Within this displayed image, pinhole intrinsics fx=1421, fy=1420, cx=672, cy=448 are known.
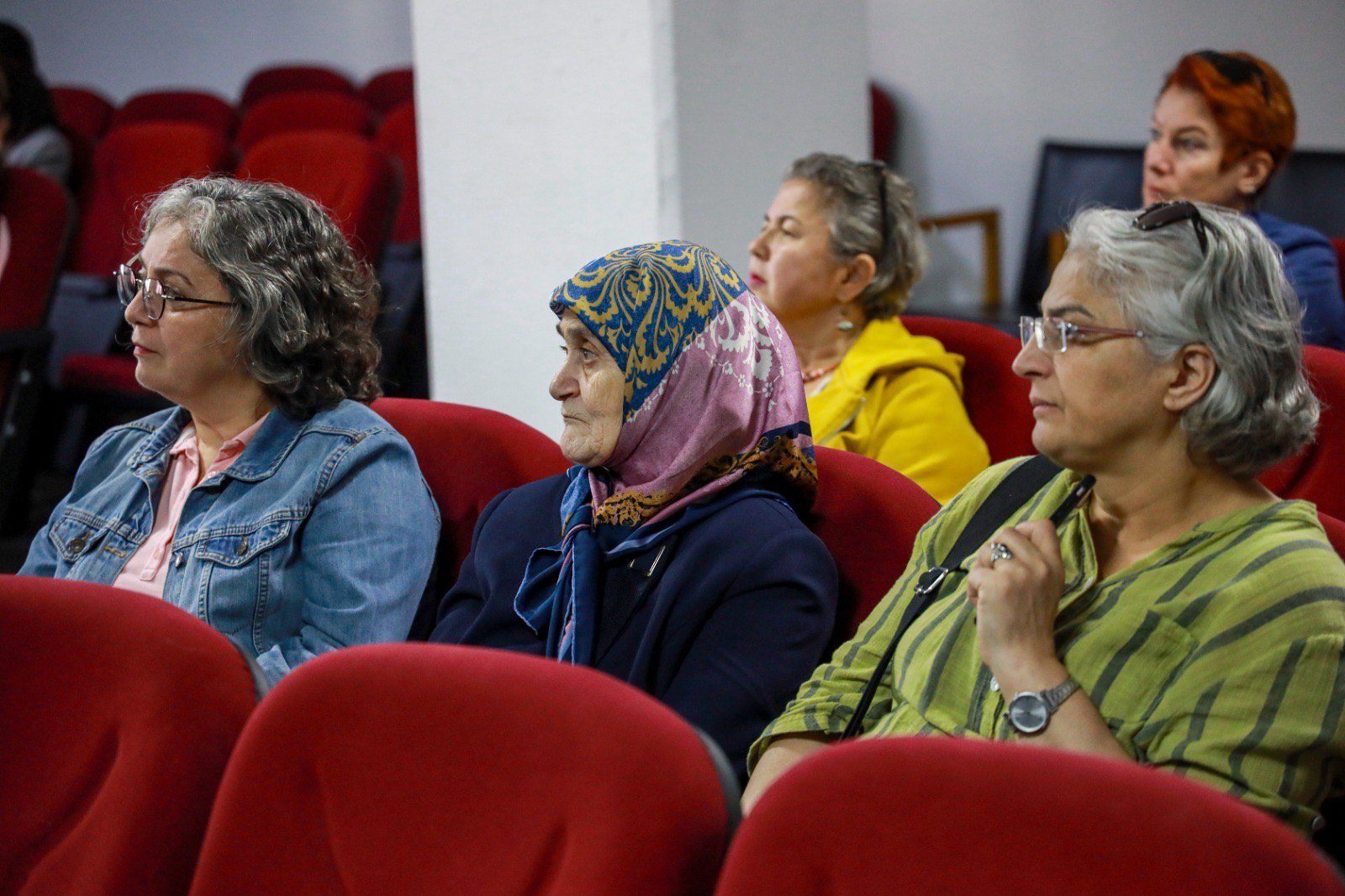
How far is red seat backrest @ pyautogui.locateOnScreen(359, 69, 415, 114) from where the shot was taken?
22.2ft

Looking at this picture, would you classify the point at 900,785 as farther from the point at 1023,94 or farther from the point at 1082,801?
the point at 1023,94

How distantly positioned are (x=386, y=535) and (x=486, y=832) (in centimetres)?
80

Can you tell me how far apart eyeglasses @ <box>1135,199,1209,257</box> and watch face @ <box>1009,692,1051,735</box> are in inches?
17.9

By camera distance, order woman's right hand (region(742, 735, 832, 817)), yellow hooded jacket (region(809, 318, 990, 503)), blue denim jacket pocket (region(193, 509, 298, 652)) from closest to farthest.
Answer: woman's right hand (region(742, 735, 832, 817)) → blue denim jacket pocket (region(193, 509, 298, 652)) → yellow hooded jacket (region(809, 318, 990, 503))

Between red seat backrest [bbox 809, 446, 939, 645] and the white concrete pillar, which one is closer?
red seat backrest [bbox 809, 446, 939, 645]

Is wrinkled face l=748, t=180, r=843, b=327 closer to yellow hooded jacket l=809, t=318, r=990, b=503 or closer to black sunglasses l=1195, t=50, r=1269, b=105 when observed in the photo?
yellow hooded jacket l=809, t=318, r=990, b=503

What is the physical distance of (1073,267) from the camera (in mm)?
1435

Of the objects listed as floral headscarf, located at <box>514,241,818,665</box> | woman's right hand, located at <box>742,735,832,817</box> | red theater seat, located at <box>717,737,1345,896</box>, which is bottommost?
woman's right hand, located at <box>742,735,832,817</box>

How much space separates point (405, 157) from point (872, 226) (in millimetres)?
3264

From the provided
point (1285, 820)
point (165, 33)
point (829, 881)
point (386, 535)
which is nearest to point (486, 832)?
point (829, 881)

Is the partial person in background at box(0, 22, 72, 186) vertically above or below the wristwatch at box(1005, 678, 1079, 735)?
above

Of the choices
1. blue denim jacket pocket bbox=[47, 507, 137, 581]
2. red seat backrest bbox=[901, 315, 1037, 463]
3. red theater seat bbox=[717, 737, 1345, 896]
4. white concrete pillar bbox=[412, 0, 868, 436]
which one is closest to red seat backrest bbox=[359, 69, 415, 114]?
white concrete pillar bbox=[412, 0, 868, 436]

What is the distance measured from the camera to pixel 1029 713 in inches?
50.4

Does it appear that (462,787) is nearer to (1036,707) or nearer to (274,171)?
(1036,707)
